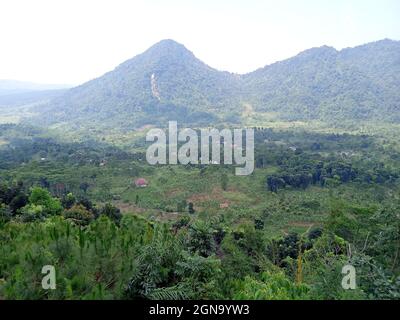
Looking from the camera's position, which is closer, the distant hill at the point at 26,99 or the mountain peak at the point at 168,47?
the mountain peak at the point at 168,47

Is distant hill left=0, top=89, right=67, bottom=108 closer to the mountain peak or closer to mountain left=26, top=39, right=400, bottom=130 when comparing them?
mountain left=26, top=39, right=400, bottom=130

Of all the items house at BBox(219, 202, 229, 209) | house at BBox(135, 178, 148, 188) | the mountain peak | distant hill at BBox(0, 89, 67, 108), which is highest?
Answer: the mountain peak


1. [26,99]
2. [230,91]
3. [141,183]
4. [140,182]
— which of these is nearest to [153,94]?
[230,91]

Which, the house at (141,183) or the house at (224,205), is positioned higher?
the house at (141,183)

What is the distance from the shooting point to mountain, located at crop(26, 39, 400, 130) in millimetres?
83562

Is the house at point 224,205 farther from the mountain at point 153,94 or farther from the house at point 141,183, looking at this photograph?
the mountain at point 153,94

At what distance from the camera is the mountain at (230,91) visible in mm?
83562

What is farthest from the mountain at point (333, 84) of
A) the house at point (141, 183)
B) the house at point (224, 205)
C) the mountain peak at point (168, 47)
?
the house at point (224, 205)

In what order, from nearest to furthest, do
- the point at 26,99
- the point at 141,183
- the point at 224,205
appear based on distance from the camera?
the point at 224,205
the point at 141,183
the point at 26,99

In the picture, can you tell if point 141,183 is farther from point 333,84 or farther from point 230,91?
point 230,91

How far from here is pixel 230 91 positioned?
110500 mm

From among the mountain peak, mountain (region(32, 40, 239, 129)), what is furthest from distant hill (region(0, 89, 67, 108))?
the mountain peak

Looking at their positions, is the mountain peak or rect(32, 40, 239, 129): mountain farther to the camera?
the mountain peak

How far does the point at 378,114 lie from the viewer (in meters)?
77.5
